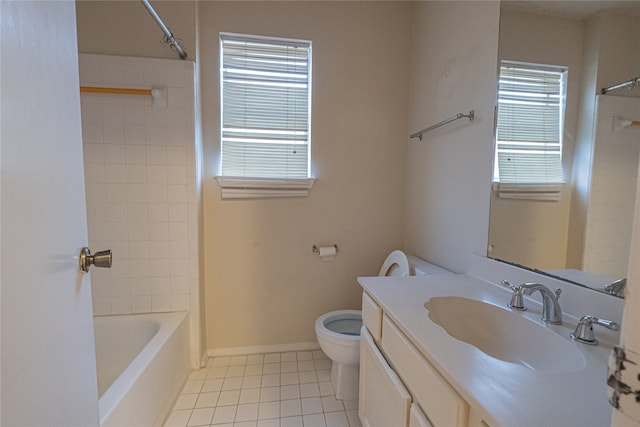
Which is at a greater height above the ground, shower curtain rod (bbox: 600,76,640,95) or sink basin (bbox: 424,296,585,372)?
shower curtain rod (bbox: 600,76,640,95)

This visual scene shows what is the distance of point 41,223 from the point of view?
0.57 metres

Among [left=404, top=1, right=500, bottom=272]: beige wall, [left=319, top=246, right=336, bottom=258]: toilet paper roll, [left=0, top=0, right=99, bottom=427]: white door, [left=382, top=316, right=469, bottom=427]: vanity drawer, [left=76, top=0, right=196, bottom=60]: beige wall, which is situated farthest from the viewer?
[left=319, top=246, right=336, bottom=258]: toilet paper roll

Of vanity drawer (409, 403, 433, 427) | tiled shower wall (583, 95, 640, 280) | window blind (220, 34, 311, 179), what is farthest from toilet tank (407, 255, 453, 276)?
window blind (220, 34, 311, 179)

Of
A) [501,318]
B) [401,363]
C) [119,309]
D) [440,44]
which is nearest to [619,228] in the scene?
[501,318]

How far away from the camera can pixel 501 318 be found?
100 cm

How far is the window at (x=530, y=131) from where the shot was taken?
1.03 meters

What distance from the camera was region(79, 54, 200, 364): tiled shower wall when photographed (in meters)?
1.67

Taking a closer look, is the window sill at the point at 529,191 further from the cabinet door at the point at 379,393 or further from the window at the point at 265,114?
the window at the point at 265,114

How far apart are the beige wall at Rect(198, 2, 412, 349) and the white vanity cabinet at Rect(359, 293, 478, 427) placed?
856 millimetres

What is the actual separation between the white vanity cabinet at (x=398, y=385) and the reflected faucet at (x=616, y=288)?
0.60 m

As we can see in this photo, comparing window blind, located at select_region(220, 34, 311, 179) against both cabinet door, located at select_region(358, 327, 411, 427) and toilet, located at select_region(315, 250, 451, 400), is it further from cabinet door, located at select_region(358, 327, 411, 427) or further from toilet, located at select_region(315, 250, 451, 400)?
cabinet door, located at select_region(358, 327, 411, 427)

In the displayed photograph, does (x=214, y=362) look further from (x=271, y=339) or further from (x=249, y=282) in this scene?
A: (x=249, y=282)

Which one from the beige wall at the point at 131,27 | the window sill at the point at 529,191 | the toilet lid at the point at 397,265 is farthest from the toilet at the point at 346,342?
the beige wall at the point at 131,27

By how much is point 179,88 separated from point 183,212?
0.77 meters
